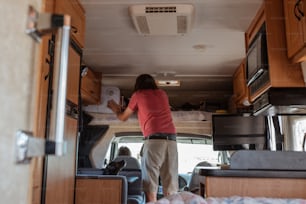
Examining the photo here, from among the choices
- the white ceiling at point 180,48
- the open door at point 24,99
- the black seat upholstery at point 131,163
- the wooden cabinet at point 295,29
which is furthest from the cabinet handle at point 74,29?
the black seat upholstery at point 131,163

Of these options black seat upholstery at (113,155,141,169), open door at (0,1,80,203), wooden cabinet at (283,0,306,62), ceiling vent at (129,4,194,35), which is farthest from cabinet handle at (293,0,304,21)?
black seat upholstery at (113,155,141,169)

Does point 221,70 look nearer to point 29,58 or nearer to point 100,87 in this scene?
point 100,87

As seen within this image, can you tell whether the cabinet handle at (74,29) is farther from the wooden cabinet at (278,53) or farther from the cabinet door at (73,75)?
the wooden cabinet at (278,53)

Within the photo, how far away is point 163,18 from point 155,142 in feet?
2.89

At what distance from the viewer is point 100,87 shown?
3.97 m

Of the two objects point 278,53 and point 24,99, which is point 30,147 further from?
point 278,53

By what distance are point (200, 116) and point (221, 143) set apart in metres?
0.50

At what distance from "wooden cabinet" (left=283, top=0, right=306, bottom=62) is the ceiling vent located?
58 cm

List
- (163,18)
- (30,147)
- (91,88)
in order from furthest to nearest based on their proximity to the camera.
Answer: (91,88) < (163,18) < (30,147)

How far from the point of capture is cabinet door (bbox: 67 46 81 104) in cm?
184

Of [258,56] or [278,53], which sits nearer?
[278,53]

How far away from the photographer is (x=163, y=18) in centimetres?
220

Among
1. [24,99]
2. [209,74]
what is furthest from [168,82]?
[24,99]

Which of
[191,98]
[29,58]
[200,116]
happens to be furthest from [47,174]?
[191,98]
